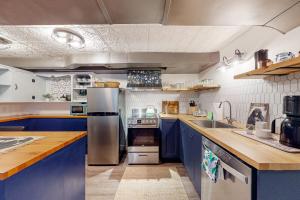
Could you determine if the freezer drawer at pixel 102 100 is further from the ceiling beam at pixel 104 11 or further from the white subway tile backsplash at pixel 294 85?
the white subway tile backsplash at pixel 294 85

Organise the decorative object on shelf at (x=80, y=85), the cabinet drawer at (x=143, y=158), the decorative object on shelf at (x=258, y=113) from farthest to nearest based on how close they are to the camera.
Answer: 1. the decorative object on shelf at (x=80, y=85)
2. the cabinet drawer at (x=143, y=158)
3. the decorative object on shelf at (x=258, y=113)

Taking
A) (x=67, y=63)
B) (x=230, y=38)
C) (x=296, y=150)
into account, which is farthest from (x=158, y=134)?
(x=296, y=150)

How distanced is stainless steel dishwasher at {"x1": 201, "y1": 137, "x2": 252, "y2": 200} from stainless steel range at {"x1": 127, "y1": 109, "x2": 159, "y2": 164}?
167 cm

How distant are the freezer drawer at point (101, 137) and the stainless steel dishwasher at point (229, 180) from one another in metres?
2.04

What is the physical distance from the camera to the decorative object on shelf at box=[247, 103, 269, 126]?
1.91 m

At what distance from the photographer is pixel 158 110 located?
14.6ft

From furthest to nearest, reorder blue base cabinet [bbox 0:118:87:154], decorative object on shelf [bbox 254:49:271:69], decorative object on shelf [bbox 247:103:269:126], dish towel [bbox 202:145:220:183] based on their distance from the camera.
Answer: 1. blue base cabinet [bbox 0:118:87:154]
2. decorative object on shelf [bbox 247:103:269:126]
3. decorative object on shelf [bbox 254:49:271:69]
4. dish towel [bbox 202:145:220:183]

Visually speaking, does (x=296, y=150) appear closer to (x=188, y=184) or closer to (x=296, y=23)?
(x=296, y=23)

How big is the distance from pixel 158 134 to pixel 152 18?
246cm

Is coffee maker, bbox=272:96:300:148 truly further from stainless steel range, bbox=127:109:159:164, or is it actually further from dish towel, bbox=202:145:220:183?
stainless steel range, bbox=127:109:159:164

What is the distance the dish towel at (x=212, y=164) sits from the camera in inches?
60.6

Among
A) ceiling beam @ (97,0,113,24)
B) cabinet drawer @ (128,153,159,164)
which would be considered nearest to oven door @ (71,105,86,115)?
cabinet drawer @ (128,153,159,164)

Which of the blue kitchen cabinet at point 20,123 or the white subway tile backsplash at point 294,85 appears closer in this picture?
the white subway tile backsplash at point 294,85

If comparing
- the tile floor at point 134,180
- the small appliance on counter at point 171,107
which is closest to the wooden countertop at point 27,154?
the tile floor at point 134,180
